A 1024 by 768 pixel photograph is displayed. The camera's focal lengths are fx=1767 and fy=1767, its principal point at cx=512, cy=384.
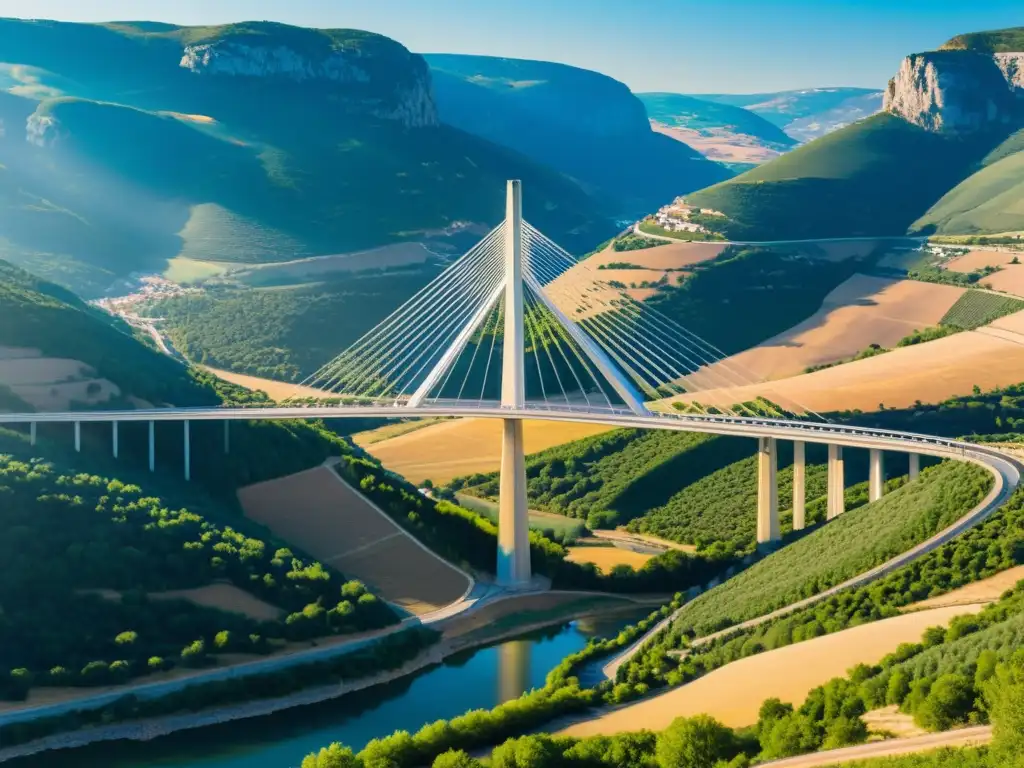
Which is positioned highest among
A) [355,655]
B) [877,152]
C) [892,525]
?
[877,152]

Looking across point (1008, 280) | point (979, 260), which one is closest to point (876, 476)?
point (1008, 280)

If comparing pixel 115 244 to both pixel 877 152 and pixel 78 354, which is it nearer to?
pixel 877 152

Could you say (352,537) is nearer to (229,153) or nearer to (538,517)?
(538,517)

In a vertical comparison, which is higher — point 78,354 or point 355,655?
point 78,354

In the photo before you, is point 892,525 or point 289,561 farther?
point 289,561

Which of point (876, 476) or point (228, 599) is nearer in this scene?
point (228, 599)

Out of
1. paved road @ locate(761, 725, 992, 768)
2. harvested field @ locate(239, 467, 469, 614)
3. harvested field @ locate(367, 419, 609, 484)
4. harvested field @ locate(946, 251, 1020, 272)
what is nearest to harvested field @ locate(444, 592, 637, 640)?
harvested field @ locate(239, 467, 469, 614)

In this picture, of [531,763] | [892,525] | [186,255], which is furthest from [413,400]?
[186,255]
